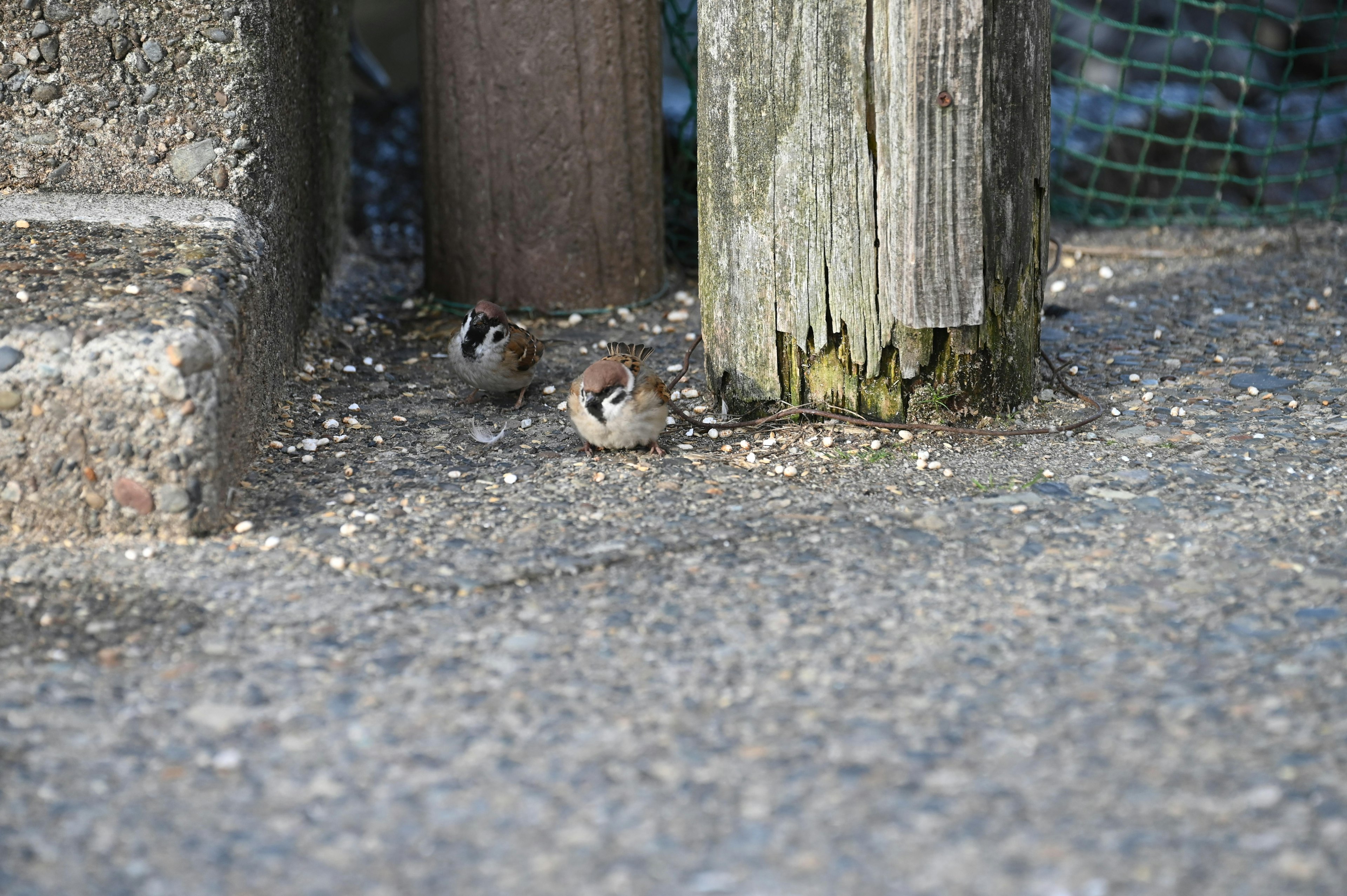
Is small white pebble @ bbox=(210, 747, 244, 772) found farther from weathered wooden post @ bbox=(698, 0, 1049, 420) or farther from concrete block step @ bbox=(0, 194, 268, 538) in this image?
weathered wooden post @ bbox=(698, 0, 1049, 420)

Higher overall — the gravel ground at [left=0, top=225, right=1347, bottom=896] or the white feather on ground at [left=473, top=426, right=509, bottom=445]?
the white feather on ground at [left=473, top=426, right=509, bottom=445]

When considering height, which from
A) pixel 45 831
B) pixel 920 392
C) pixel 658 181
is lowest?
pixel 45 831

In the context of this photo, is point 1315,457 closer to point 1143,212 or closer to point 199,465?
point 199,465

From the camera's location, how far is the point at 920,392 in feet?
13.6

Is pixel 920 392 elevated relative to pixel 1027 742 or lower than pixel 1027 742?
elevated

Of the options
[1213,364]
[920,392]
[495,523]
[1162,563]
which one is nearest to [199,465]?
[495,523]

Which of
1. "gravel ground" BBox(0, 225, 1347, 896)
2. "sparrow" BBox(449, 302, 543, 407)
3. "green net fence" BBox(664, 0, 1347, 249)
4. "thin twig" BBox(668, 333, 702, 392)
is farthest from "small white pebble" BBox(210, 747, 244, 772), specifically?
"green net fence" BBox(664, 0, 1347, 249)

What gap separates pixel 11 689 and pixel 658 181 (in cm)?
368

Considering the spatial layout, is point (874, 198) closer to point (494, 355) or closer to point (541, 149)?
point (494, 355)

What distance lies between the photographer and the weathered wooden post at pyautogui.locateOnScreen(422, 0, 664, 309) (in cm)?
533

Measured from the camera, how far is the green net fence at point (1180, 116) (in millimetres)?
6465

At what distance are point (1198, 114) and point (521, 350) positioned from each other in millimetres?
4787

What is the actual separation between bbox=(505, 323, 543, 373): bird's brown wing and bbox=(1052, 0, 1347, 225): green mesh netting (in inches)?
136

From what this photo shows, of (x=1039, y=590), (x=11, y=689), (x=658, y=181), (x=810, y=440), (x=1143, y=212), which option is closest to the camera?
(x=11, y=689)
